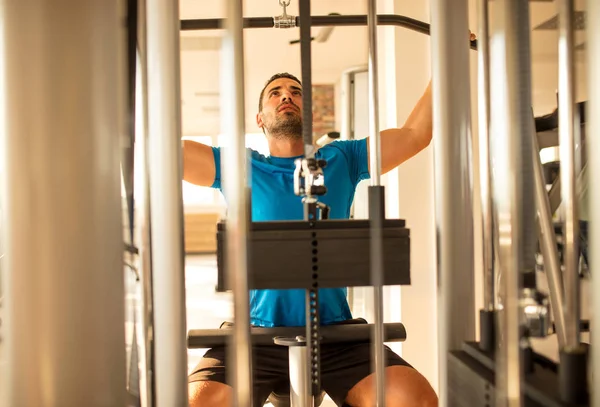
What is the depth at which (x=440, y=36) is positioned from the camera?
2.21 ft

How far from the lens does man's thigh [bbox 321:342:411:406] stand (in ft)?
4.60

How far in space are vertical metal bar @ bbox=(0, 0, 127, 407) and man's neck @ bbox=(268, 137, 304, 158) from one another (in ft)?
4.87

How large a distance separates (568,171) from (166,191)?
0.43 metres

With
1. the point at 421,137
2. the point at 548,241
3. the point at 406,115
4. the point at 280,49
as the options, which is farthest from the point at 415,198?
the point at 280,49

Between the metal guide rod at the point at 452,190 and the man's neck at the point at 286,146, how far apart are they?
125 centimetres

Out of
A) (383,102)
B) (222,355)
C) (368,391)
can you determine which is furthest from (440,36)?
(383,102)

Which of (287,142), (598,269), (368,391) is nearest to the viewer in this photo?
(598,269)

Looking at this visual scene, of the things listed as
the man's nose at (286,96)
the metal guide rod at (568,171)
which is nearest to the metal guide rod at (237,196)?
the metal guide rod at (568,171)

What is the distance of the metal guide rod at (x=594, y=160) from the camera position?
1.36ft

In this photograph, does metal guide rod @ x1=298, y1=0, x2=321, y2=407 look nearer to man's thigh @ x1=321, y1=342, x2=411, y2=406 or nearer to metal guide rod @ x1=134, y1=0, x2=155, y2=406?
metal guide rod @ x1=134, y1=0, x2=155, y2=406

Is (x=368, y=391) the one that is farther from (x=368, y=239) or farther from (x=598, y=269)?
(x=598, y=269)

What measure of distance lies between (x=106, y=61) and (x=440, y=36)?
1.39 ft

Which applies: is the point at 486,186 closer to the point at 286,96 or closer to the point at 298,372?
the point at 298,372

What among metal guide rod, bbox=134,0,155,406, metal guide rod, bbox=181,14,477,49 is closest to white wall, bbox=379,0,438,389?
metal guide rod, bbox=181,14,477,49
